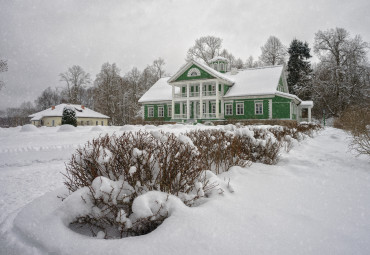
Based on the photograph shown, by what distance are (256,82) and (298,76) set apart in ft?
69.1

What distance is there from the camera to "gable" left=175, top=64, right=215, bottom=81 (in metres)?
25.4

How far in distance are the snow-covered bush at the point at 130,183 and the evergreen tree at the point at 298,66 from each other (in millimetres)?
43343

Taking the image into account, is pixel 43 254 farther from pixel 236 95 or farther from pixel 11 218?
pixel 236 95

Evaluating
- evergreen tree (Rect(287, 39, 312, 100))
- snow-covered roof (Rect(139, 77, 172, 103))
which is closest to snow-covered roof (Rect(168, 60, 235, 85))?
snow-covered roof (Rect(139, 77, 172, 103))

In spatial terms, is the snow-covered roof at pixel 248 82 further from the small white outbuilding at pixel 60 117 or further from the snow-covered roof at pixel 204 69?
the small white outbuilding at pixel 60 117

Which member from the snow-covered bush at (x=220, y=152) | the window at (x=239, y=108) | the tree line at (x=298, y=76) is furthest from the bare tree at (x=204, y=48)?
the snow-covered bush at (x=220, y=152)

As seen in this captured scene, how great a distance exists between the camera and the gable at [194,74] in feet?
83.3

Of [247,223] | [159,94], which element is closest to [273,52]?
[159,94]

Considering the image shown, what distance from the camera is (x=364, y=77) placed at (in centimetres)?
3238

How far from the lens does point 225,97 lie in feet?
83.4

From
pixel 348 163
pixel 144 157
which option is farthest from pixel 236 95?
pixel 144 157

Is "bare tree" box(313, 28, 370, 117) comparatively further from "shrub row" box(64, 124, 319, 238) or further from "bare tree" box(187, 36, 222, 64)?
"shrub row" box(64, 124, 319, 238)

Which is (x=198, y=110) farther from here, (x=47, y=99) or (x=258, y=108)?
(x=47, y=99)

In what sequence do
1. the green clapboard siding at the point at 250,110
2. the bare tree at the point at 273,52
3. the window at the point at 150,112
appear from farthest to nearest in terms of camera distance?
Answer: the bare tree at the point at 273,52 < the window at the point at 150,112 < the green clapboard siding at the point at 250,110
